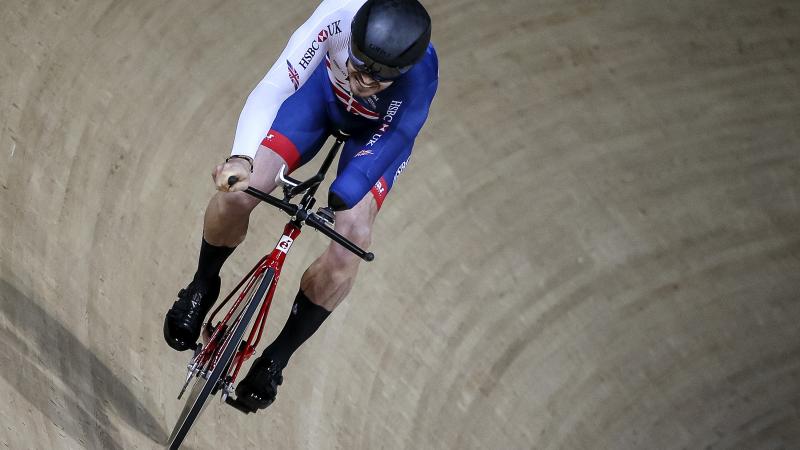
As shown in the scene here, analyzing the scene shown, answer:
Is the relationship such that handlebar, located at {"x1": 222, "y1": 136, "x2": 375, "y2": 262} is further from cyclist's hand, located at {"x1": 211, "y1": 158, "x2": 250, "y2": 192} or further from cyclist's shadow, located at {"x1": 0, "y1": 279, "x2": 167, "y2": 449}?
cyclist's shadow, located at {"x1": 0, "y1": 279, "x2": 167, "y2": 449}

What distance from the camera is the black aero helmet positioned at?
118 inches

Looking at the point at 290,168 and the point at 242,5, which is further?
the point at 242,5

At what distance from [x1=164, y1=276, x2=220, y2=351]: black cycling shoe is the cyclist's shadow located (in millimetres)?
652

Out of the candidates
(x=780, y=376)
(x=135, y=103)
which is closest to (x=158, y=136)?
(x=135, y=103)

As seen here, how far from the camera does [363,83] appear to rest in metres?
3.13

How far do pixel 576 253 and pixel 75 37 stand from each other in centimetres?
269

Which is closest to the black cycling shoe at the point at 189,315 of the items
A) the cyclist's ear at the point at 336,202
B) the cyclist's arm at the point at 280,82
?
the cyclist's arm at the point at 280,82

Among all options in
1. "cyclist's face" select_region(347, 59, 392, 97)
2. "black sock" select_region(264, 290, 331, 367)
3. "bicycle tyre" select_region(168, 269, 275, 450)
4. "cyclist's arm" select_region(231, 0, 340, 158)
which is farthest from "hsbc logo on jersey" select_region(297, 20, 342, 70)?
"black sock" select_region(264, 290, 331, 367)

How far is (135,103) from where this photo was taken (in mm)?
5059

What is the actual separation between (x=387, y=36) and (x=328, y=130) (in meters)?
0.81

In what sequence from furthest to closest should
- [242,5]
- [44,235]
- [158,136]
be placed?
[242,5], [158,136], [44,235]

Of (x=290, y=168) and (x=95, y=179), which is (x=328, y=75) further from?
(x=95, y=179)

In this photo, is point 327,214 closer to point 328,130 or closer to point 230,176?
point 230,176

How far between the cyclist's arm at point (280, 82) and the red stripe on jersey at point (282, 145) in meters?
0.30
